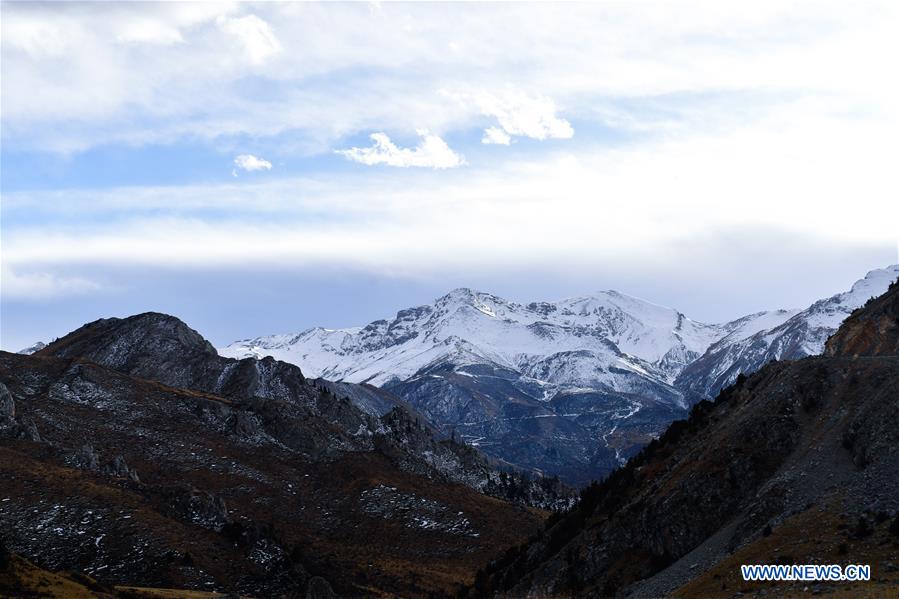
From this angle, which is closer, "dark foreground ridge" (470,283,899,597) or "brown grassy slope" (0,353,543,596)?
"dark foreground ridge" (470,283,899,597)

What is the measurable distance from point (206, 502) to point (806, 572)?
10049 centimetres

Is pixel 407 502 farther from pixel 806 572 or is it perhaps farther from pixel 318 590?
pixel 806 572

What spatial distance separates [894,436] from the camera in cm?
7225

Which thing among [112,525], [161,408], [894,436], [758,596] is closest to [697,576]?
[758,596]

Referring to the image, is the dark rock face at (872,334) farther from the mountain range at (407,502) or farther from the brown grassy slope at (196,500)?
the brown grassy slope at (196,500)

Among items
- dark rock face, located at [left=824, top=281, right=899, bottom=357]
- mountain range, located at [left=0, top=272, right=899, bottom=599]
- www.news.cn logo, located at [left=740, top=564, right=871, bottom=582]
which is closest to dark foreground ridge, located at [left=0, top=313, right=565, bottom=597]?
mountain range, located at [left=0, top=272, right=899, bottom=599]

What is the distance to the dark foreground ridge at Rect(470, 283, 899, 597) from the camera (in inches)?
2416

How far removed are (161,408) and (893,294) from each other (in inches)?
5248

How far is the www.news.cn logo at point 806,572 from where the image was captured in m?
54.1

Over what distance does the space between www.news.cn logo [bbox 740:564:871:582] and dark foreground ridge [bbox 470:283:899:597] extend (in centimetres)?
73

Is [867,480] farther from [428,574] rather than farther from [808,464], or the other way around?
[428,574]

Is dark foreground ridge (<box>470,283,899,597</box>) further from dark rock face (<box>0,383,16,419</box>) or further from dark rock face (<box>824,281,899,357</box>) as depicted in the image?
dark rock face (<box>0,383,16,419</box>)

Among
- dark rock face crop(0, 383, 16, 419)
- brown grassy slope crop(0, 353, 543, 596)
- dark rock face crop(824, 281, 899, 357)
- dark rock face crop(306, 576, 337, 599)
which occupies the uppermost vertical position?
dark rock face crop(824, 281, 899, 357)

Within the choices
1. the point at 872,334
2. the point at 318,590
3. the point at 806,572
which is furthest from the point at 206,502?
the point at 806,572
